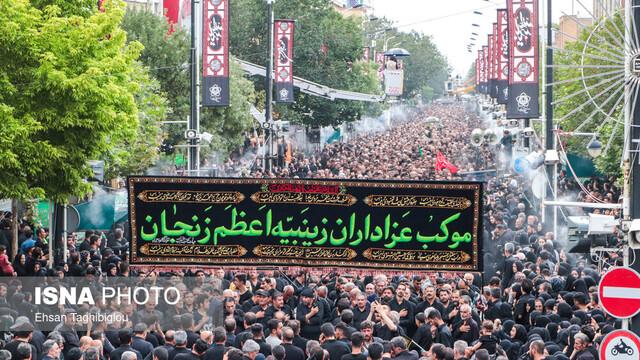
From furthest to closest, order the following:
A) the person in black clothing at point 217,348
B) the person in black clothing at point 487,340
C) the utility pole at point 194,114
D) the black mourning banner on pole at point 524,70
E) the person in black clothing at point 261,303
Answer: the utility pole at point 194,114, the black mourning banner on pole at point 524,70, the person in black clothing at point 261,303, the person in black clothing at point 487,340, the person in black clothing at point 217,348

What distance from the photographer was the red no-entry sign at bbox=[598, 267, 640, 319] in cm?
1177

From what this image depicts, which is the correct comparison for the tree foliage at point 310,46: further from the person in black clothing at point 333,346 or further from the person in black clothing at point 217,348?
the person in black clothing at point 217,348

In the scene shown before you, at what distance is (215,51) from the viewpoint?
109 feet

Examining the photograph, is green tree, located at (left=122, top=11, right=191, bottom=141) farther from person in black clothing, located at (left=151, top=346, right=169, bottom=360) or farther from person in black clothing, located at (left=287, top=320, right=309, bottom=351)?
person in black clothing, located at (left=151, top=346, right=169, bottom=360)

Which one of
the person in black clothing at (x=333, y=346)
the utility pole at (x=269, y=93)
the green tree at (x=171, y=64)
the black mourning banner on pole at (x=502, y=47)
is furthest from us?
the green tree at (x=171, y=64)

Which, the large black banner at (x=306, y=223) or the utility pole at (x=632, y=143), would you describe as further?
the large black banner at (x=306, y=223)

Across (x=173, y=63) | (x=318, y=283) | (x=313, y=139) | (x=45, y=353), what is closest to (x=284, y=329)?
(x=45, y=353)

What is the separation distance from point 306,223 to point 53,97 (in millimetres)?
7777

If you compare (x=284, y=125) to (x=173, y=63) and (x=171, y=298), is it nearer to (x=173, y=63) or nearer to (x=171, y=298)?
(x=173, y=63)

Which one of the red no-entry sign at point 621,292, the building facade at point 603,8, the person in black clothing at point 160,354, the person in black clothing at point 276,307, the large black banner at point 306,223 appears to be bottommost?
the person in black clothing at point 160,354

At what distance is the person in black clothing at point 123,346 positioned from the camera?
41.4 feet

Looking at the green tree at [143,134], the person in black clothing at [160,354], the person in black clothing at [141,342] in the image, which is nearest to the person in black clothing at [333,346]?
the person in black clothing at [160,354]

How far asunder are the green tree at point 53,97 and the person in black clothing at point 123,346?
329 inches

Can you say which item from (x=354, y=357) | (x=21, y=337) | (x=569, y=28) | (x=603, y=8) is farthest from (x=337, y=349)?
(x=569, y=28)
